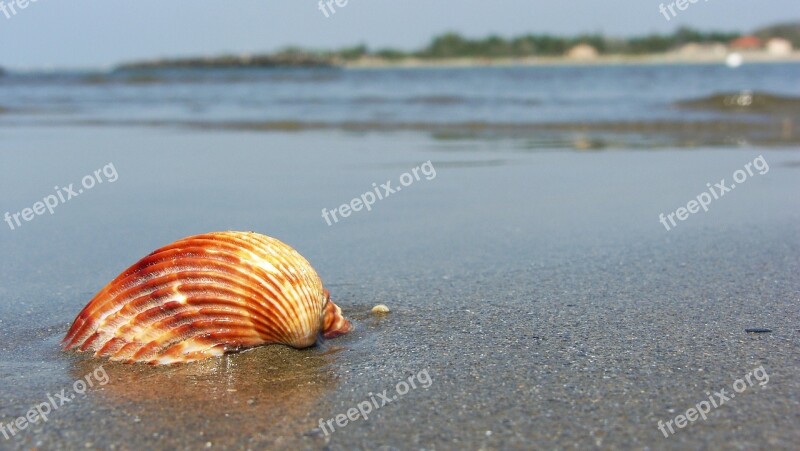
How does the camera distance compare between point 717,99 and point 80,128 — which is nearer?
point 80,128

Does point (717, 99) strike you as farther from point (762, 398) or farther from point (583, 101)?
point (762, 398)

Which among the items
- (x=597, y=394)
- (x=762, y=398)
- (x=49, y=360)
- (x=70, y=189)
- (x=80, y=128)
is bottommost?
(x=762, y=398)

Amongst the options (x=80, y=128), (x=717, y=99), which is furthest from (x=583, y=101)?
(x=80, y=128)

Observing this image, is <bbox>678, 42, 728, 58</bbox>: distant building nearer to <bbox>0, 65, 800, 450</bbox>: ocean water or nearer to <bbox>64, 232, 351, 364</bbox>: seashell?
<bbox>0, 65, 800, 450</bbox>: ocean water
